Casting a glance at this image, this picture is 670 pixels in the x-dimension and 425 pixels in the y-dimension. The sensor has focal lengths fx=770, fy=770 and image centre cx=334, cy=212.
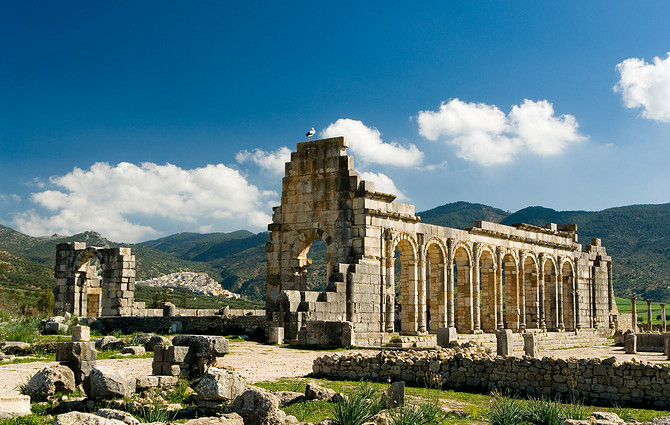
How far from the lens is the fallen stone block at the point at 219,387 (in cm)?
1225

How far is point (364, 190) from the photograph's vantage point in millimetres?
27797

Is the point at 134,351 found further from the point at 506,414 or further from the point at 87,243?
the point at 87,243

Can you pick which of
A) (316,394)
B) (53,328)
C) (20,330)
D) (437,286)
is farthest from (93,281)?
(316,394)

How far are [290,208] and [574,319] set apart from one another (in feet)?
68.5

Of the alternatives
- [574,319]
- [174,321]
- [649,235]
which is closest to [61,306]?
[174,321]

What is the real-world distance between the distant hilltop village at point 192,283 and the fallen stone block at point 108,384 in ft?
229

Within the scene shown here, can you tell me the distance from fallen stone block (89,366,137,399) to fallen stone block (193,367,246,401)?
4.25 ft

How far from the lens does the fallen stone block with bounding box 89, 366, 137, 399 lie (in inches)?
495

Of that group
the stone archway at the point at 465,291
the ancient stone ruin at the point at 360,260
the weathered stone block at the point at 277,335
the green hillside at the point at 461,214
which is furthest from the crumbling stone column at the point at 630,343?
the green hillside at the point at 461,214

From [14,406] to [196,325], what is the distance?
16.8 meters

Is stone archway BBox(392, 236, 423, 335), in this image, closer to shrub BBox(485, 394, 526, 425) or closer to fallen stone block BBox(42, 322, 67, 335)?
fallen stone block BBox(42, 322, 67, 335)

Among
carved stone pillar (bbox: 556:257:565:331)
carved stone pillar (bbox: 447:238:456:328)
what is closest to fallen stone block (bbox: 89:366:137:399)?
carved stone pillar (bbox: 447:238:456:328)

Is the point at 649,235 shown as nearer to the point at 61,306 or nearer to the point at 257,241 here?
the point at 257,241

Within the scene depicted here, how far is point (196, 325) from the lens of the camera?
1126 inches
